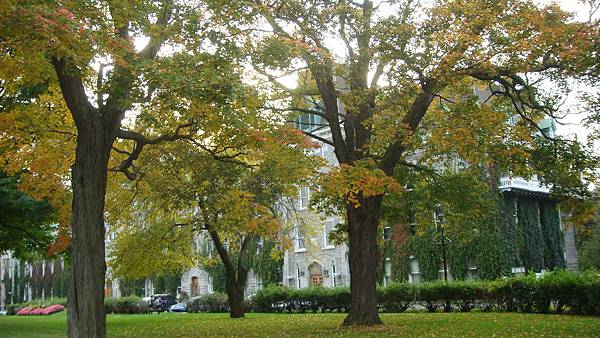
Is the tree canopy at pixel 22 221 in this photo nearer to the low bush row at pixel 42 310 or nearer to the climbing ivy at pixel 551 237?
the low bush row at pixel 42 310

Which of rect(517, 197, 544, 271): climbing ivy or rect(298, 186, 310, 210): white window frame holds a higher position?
rect(298, 186, 310, 210): white window frame

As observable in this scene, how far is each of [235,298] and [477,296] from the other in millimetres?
11313

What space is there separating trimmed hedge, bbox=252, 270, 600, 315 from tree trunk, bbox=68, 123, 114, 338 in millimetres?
16953

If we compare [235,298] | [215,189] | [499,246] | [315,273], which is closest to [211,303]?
[315,273]

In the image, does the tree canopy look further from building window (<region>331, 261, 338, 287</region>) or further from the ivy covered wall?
building window (<region>331, 261, 338, 287</region>)

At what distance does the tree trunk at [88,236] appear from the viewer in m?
12.3

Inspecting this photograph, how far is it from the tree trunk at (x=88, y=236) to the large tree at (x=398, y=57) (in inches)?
155

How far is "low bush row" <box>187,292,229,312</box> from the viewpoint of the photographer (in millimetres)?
41378

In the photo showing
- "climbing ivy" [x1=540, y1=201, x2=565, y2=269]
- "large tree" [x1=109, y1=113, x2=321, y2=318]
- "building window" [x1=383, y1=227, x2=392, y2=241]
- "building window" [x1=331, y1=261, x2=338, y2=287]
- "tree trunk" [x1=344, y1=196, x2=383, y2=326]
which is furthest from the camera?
"building window" [x1=331, y1=261, x2=338, y2=287]

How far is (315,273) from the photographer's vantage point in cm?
4484

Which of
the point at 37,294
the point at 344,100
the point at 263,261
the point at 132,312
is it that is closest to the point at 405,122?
the point at 344,100

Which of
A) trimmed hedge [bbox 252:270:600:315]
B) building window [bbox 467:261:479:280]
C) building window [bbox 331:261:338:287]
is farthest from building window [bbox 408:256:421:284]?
trimmed hedge [bbox 252:270:600:315]

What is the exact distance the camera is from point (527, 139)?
16609 mm

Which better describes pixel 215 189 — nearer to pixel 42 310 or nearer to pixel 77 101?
pixel 77 101
